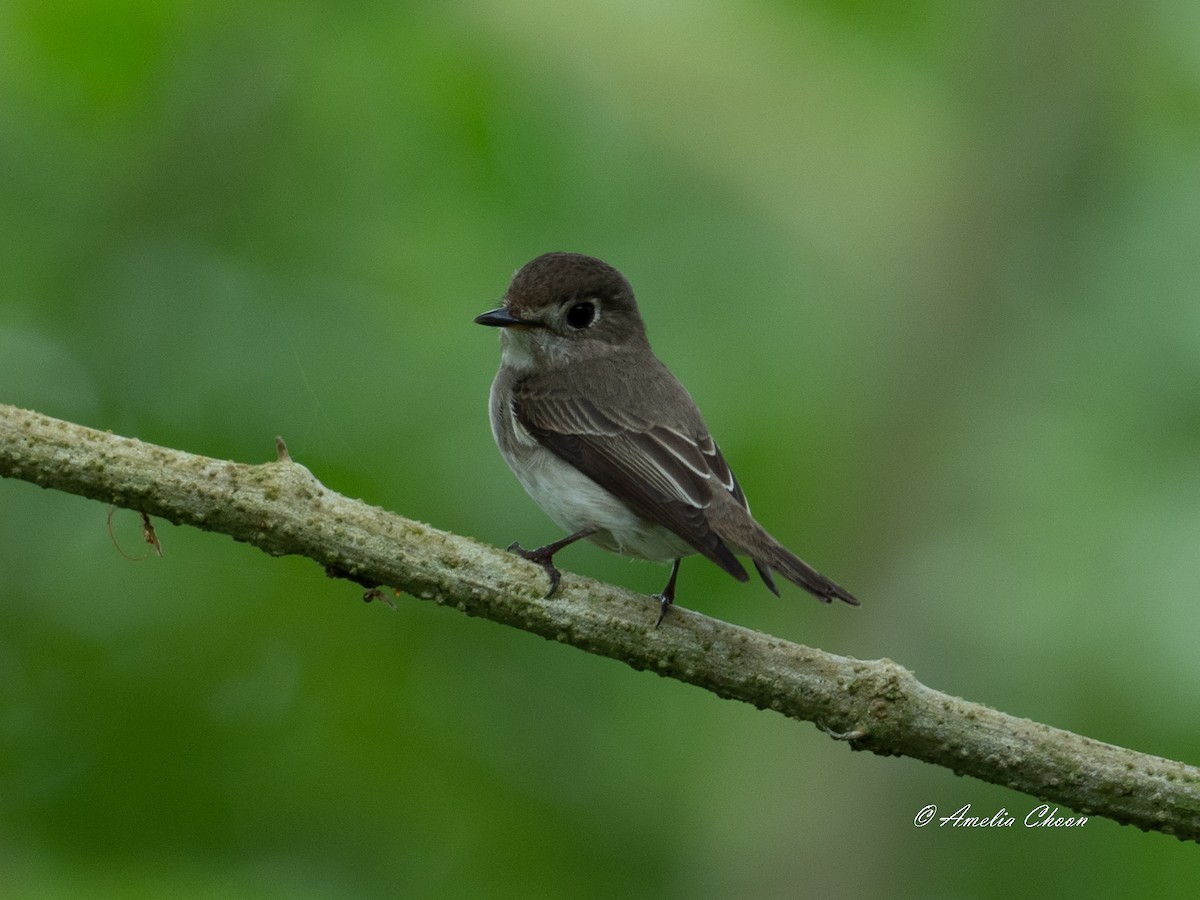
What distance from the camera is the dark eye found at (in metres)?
4.57

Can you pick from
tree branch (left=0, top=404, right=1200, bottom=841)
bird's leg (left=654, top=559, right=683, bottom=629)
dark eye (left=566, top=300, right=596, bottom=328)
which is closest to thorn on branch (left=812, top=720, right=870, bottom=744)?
tree branch (left=0, top=404, right=1200, bottom=841)

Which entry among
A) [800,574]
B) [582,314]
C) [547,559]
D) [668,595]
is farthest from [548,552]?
[582,314]

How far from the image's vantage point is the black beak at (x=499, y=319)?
4234 millimetres

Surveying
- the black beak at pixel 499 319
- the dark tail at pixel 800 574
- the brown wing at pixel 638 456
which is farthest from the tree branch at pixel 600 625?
the black beak at pixel 499 319

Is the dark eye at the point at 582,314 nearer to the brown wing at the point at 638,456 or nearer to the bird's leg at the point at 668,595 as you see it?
the brown wing at the point at 638,456

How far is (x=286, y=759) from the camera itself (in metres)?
3.69

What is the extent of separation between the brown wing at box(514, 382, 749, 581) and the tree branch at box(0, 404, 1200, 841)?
47 centimetres

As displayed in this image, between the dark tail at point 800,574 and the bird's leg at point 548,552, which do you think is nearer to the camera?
the bird's leg at point 548,552

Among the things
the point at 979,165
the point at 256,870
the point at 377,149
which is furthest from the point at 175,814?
the point at 979,165

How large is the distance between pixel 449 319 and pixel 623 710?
54.9 inches

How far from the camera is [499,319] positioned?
14.0 feet

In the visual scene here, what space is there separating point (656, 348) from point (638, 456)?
107 cm

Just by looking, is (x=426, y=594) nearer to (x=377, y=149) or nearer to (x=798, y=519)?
(x=798, y=519)

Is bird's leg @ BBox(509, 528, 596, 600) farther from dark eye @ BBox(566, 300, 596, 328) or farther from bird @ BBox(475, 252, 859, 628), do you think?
dark eye @ BBox(566, 300, 596, 328)
